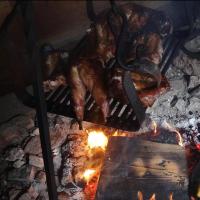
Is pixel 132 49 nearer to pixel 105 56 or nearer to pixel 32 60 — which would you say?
pixel 105 56

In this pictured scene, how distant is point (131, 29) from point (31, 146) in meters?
1.78

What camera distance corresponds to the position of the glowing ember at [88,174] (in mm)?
3451

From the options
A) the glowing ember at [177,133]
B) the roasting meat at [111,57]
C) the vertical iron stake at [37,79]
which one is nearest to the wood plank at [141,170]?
the glowing ember at [177,133]

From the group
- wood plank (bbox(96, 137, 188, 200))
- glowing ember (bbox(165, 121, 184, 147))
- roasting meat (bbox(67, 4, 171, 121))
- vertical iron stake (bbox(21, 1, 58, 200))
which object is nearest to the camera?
vertical iron stake (bbox(21, 1, 58, 200))

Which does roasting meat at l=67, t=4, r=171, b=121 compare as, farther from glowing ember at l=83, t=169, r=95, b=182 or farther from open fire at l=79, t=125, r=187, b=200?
glowing ember at l=83, t=169, r=95, b=182

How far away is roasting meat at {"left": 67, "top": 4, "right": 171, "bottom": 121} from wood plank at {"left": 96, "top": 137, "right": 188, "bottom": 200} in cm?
41

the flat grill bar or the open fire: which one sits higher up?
the flat grill bar

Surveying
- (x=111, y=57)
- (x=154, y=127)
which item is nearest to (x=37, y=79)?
(x=111, y=57)

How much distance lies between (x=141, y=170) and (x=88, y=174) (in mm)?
563

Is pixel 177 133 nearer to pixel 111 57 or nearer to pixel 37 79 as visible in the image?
pixel 111 57

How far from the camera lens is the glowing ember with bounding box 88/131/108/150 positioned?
3713mm

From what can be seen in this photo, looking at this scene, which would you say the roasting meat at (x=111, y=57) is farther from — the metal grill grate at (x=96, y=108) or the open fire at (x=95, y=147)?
the open fire at (x=95, y=147)

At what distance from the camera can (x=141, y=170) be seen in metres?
3.23

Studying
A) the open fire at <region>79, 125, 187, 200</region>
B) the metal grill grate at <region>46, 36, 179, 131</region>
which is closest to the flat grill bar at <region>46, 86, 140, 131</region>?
the metal grill grate at <region>46, 36, 179, 131</region>
